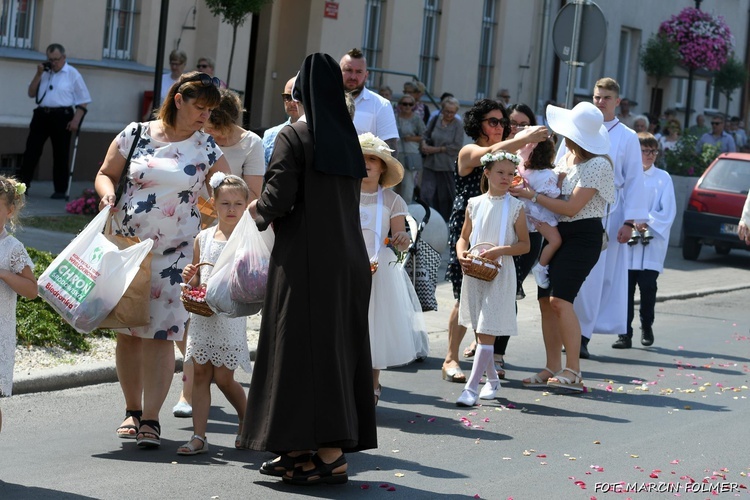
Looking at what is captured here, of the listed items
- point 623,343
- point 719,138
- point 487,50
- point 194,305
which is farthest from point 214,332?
point 719,138

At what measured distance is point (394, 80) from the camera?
2403cm

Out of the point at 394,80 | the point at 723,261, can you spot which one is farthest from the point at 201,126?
the point at 394,80

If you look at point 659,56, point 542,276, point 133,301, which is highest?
point 659,56

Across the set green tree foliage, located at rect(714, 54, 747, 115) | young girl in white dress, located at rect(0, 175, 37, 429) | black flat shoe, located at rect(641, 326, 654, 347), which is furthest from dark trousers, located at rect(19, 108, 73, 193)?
green tree foliage, located at rect(714, 54, 747, 115)

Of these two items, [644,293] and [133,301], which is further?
[644,293]

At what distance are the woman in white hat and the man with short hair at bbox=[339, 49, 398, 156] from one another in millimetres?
1083

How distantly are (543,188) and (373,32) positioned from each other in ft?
50.8

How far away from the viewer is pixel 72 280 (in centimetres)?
647

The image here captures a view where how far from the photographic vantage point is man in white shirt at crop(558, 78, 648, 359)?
10.4 meters

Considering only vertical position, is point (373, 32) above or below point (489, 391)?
above

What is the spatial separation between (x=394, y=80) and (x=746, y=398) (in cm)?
1529

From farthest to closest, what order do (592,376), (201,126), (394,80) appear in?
(394,80) < (592,376) < (201,126)

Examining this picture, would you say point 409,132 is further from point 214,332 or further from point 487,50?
point 214,332

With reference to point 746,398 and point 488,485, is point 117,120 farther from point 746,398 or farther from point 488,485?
point 488,485
